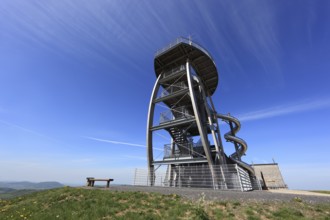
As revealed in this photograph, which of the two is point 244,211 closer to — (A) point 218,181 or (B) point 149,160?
(A) point 218,181

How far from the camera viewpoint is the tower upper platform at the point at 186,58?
1919 cm

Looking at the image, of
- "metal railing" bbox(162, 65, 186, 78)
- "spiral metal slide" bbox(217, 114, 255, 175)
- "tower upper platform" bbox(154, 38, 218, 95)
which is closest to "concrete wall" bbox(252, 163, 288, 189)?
"spiral metal slide" bbox(217, 114, 255, 175)

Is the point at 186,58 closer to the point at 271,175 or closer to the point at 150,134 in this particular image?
the point at 150,134

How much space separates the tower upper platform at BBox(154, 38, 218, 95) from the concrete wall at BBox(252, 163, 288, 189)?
1614 centimetres

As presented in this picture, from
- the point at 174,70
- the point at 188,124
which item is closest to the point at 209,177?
the point at 188,124

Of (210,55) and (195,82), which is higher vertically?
(210,55)

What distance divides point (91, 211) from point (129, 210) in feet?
3.95

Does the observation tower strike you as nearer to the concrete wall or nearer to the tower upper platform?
the tower upper platform

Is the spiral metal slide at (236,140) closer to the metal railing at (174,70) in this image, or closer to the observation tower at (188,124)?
the observation tower at (188,124)

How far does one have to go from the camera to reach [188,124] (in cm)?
1928

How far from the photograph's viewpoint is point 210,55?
67.5ft

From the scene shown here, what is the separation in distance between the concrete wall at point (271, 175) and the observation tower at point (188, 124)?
15.9ft

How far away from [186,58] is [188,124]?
8.15 metres

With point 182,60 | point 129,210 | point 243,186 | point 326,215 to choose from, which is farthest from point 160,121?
point 326,215
